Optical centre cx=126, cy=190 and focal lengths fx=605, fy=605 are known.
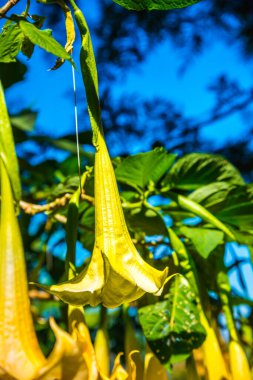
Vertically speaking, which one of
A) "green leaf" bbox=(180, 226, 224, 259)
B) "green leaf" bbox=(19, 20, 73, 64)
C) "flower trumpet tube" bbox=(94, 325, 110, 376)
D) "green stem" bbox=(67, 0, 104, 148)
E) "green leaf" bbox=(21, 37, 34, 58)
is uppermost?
"green leaf" bbox=(21, 37, 34, 58)

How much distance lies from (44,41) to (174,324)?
37 cm

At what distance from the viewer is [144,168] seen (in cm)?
78

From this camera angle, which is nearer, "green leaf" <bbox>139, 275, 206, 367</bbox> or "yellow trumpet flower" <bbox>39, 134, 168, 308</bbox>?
"yellow trumpet flower" <bbox>39, 134, 168, 308</bbox>

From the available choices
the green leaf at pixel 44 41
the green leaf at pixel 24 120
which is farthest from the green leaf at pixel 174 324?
the green leaf at pixel 24 120

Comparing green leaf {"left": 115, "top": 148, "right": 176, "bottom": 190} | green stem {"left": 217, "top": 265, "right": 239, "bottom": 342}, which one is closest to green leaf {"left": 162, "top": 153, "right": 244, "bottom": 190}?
green leaf {"left": 115, "top": 148, "right": 176, "bottom": 190}

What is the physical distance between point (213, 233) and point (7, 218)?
0.35 metres

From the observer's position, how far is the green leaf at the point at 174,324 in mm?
678

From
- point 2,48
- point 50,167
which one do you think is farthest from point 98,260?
point 50,167

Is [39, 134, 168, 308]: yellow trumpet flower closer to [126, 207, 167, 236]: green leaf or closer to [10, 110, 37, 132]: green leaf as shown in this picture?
[126, 207, 167, 236]: green leaf

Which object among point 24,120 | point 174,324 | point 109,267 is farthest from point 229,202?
point 24,120

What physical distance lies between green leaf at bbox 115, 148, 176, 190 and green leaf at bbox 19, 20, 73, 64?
0.27 metres

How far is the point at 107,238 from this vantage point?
52 centimetres

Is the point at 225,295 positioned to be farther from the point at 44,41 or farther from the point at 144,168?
the point at 44,41

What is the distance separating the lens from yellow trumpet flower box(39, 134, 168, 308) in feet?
1.64
